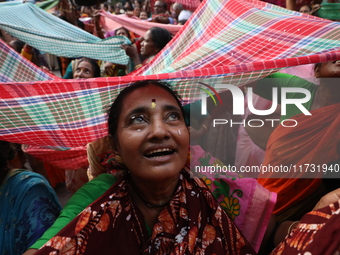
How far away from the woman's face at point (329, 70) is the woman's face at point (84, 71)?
2193 mm

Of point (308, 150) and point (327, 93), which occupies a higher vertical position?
point (327, 93)

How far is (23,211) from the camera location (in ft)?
4.49

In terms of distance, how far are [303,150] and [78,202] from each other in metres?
1.32

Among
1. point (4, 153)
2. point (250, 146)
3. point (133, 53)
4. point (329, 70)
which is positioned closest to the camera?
point (4, 153)

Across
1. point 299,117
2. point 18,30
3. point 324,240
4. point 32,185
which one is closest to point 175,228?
point 324,240

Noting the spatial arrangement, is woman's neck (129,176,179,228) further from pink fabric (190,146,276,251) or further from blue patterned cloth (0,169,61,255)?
blue patterned cloth (0,169,61,255)

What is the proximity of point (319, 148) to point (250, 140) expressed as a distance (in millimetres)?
1203

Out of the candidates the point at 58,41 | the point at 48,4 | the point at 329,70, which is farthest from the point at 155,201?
the point at 48,4

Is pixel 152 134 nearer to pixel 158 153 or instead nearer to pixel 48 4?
pixel 158 153

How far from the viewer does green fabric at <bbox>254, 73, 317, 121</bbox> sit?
6.58 ft

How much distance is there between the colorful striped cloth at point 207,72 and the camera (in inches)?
37.9

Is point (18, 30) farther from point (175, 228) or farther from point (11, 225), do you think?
point (175, 228)

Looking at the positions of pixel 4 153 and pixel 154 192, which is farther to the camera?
pixel 4 153

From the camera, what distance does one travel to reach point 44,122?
1.15 m
